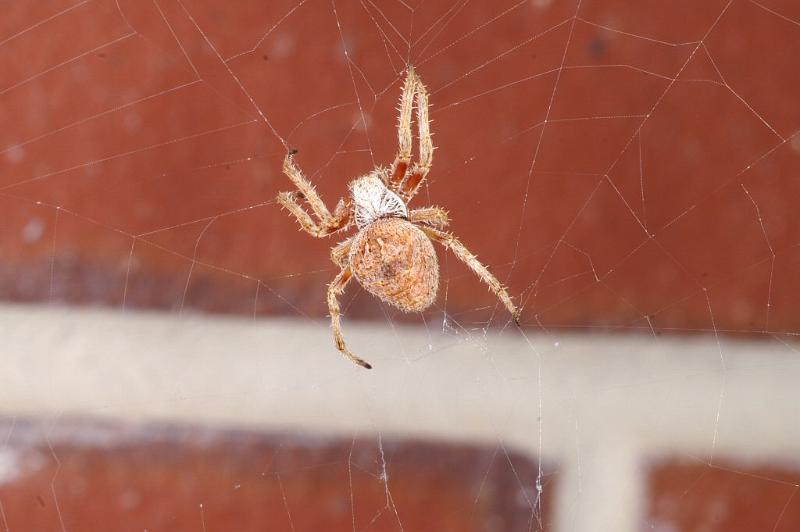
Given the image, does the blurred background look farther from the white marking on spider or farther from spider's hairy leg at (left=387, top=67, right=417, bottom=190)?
the white marking on spider

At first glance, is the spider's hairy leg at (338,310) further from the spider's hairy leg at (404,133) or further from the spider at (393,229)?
the spider's hairy leg at (404,133)

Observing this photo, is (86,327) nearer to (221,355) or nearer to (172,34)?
(221,355)

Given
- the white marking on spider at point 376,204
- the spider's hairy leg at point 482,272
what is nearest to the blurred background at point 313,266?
the spider's hairy leg at point 482,272

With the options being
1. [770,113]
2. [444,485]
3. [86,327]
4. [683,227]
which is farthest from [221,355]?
[770,113]

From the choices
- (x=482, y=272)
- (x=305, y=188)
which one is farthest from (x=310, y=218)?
(x=482, y=272)

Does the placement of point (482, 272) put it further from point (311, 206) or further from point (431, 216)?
point (311, 206)

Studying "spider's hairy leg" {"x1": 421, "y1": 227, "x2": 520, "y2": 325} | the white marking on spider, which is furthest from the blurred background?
the white marking on spider
